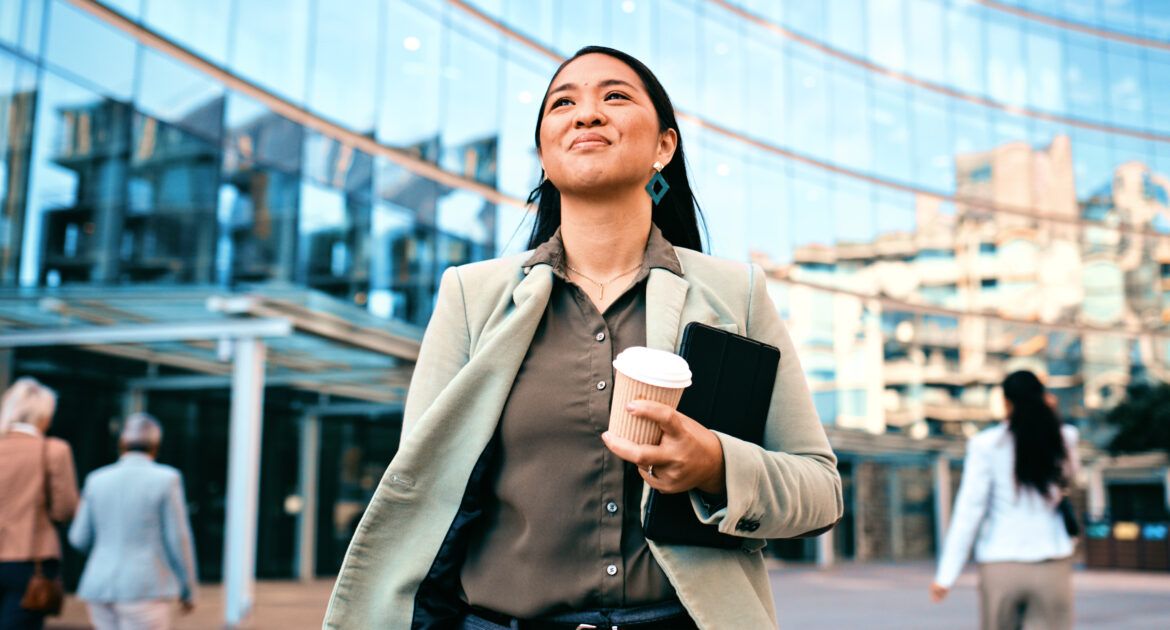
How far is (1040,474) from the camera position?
502cm

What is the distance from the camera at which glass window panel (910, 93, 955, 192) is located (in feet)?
102

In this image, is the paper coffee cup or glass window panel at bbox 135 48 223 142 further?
glass window panel at bbox 135 48 223 142

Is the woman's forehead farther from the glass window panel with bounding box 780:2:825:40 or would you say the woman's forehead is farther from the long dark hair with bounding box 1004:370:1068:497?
the glass window panel with bounding box 780:2:825:40

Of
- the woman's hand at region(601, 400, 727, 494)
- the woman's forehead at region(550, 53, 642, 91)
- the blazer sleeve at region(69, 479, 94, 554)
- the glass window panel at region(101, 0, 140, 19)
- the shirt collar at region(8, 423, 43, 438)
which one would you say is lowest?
the blazer sleeve at region(69, 479, 94, 554)

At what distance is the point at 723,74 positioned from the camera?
26.0 meters

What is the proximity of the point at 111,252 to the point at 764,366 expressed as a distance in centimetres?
1336

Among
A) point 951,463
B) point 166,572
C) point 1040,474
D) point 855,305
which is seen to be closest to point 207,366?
point 166,572

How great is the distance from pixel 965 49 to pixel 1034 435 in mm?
30643

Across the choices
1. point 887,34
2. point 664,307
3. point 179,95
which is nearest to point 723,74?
point 887,34

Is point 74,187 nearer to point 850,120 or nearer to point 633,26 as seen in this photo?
point 633,26

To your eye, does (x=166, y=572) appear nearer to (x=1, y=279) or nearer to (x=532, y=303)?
(x=532, y=303)

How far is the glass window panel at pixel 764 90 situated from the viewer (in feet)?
88.0

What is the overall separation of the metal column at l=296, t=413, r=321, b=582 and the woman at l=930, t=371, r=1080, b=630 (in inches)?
527

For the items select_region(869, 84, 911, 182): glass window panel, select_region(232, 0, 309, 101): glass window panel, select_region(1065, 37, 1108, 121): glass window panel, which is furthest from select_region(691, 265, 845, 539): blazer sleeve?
select_region(1065, 37, 1108, 121): glass window panel
